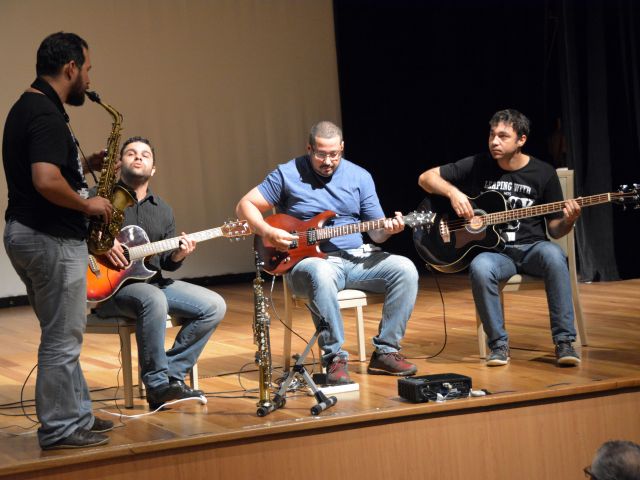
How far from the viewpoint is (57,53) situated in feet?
10.2

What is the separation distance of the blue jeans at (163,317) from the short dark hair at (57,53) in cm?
106

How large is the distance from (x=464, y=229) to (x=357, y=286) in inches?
24.1

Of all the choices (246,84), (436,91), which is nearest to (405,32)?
(436,91)

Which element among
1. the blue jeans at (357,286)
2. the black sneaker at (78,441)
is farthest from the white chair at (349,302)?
the black sneaker at (78,441)

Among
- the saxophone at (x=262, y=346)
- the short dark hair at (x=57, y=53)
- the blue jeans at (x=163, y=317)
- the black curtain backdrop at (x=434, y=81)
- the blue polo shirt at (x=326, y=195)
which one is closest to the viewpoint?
the short dark hair at (x=57, y=53)

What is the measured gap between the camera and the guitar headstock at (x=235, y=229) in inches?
159

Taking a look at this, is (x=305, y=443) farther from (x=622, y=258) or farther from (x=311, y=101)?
(x=311, y=101)

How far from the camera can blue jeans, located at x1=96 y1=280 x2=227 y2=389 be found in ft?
12.4

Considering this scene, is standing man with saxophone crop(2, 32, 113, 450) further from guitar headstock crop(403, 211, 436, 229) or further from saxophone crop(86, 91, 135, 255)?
guitar headstock crop(403, 211, 436, 229)

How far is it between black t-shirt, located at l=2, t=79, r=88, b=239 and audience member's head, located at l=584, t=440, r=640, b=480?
194cm

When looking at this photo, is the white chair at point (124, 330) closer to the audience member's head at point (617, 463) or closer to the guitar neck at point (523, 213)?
the guitar neck at point (523, 213)

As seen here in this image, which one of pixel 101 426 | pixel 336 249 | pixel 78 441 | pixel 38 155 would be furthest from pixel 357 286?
pixel 38 155

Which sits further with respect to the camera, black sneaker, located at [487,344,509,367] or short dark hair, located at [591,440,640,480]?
black sneaker, located at [487,344,509,367]

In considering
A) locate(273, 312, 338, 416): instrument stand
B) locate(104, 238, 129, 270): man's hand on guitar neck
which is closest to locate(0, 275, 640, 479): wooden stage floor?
locate(273, 312, 338, 416): instrument stand
